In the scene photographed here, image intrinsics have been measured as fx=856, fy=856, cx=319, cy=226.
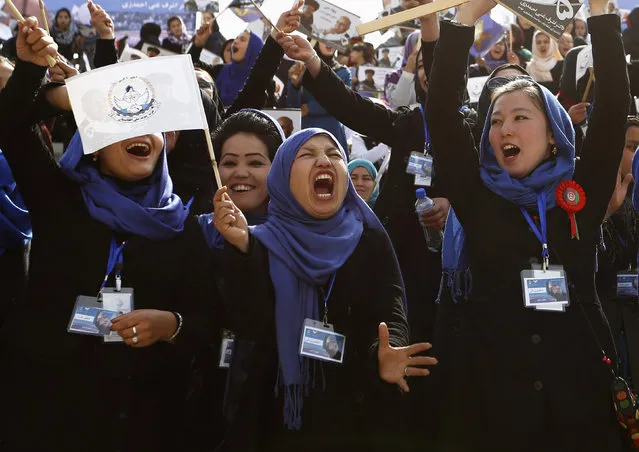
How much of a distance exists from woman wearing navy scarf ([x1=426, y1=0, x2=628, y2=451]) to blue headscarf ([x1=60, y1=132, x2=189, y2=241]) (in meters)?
1.08

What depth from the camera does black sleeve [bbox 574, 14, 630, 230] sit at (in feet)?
10.6

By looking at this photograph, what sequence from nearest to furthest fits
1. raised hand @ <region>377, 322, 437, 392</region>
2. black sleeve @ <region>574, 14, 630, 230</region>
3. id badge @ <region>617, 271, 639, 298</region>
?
raised hand @ <region>377, 322, 437, 392</region>, black sleeve @ <region>574, 14, 630, 230</region>, id badge @ <region>617, 271, 639, 298</region>

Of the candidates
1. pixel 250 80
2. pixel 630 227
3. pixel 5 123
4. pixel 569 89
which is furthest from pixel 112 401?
pixel 569 89

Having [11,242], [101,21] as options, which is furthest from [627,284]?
[11,242]

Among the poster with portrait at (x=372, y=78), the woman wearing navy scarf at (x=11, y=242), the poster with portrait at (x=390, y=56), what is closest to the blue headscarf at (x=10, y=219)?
the woman wearing navy scarf at (x=11, y=242)

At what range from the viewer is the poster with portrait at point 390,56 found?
38.8 feet

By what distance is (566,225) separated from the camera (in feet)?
10.7

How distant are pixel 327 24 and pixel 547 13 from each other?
6.44ft

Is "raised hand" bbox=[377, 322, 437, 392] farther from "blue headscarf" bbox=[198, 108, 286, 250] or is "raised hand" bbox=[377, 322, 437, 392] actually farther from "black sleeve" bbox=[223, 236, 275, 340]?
"blue headscarf" bbox=[198, 108, 286, 250]

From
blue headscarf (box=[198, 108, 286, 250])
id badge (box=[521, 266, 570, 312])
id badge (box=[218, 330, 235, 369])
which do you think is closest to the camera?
id badge (box=[521, 266, 570, 312])

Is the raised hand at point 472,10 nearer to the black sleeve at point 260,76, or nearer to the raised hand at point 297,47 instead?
the raised hand at point 297,47

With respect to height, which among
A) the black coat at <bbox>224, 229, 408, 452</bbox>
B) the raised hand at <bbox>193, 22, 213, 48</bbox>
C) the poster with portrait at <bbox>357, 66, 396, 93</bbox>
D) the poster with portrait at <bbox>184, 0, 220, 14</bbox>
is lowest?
the black coat at <bbox>224, 229, 408, 452</bbox>

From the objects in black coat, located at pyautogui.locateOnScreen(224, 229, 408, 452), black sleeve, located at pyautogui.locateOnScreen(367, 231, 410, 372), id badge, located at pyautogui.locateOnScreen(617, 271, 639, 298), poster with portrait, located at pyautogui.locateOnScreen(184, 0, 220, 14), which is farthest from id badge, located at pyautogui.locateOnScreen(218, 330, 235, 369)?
poster with portrait, located at pyautogui.locateOnScreen(184, 0, 220, 14)

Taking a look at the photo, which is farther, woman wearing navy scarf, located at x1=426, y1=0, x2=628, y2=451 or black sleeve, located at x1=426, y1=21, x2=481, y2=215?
black sleeve, located at x1=426, y1=21, x2=481, y2=215
